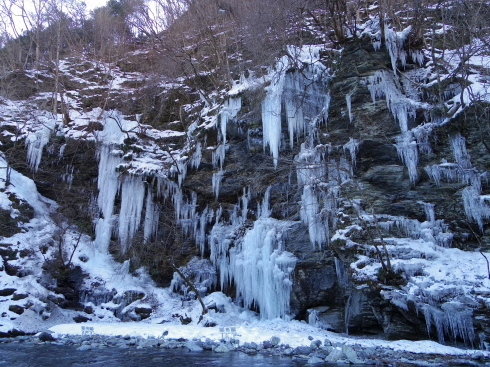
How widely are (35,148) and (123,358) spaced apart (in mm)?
12425

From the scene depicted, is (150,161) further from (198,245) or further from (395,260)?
(395,260)

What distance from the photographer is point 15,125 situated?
54.7ft

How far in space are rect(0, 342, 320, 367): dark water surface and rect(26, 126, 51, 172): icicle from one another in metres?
9.69

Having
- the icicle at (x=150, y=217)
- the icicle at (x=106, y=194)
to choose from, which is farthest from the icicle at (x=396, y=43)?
the icicle at (x=106, y=194)

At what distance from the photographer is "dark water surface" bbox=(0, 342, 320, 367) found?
6344 millimetres

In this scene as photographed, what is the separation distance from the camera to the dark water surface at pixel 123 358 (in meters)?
6.34

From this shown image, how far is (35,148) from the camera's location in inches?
616

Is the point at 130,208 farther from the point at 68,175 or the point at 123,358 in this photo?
the point at 123,358

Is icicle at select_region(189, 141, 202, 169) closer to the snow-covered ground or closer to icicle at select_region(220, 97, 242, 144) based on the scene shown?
icicle at select_region(220, 97, 242, 144)

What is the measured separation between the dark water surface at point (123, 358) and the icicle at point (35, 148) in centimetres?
969

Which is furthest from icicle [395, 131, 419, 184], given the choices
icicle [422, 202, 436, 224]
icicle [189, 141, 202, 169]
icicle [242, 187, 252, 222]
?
icicle [189, 141, 202, 169]

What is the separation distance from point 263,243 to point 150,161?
680 centimetres

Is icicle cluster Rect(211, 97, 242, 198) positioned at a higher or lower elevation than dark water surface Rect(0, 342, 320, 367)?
higher

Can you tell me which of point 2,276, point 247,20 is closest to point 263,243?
point 2,276
